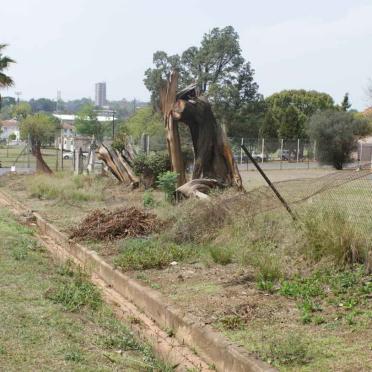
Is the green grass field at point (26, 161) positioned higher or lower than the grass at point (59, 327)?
higher

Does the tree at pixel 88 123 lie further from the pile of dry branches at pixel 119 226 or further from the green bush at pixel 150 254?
the green bush at pixel 150 254

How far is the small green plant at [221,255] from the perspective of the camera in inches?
351

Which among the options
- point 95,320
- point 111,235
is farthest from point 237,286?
point 111,235

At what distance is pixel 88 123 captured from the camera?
103m

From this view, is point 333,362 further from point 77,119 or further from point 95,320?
point 77,119

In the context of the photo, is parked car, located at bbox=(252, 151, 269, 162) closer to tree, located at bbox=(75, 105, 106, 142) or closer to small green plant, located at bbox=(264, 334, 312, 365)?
small green plant, located at bbox=(264, 334, 312, 365)

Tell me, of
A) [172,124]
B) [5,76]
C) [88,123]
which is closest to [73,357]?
[172,124]

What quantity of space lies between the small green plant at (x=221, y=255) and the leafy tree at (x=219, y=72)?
2150 inches

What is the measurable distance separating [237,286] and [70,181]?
15302mm

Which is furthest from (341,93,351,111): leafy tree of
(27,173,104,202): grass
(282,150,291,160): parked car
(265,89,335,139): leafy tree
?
(27,173,104,202): grass

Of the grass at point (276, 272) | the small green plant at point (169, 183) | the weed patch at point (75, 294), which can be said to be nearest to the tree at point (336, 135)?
the small green plant at point (169, 183)

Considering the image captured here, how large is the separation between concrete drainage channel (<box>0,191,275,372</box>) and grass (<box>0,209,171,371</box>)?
0.28 m

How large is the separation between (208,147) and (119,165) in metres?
7.51

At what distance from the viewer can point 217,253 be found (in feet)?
29.5
